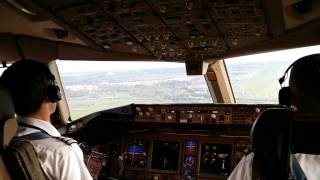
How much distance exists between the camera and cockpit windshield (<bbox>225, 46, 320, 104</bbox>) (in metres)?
3.98

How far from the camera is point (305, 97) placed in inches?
55.7

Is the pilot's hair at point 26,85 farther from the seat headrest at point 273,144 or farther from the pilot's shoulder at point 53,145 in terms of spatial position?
the seat headrest at point 273,144

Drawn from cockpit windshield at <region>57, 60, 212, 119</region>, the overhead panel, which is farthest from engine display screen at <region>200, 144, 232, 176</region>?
cockpit windshield at <region>57, 60, 212, 119</region>

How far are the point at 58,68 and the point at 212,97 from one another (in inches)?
74.1

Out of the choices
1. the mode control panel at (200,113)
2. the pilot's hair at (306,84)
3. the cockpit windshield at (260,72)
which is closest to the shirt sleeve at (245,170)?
the pilot's hair at (306,84)

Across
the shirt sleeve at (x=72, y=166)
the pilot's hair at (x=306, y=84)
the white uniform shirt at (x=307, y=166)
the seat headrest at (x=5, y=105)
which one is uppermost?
the pilot's hair at (x=306, y=84)

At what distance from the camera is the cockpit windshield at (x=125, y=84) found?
481 cm

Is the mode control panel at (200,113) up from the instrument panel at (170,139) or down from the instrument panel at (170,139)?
up

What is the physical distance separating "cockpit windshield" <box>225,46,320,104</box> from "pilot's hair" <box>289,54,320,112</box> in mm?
2368

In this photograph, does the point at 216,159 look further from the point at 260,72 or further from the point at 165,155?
the point at 260,72

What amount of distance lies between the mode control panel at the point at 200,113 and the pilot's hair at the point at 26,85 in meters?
1.86

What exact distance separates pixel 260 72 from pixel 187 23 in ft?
5.50

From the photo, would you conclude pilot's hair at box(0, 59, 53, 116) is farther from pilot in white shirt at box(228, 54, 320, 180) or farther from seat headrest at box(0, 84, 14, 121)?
pilot in white shirt at box(228, 54, 320, 180)

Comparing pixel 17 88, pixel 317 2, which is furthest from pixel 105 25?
pixel 317 2
